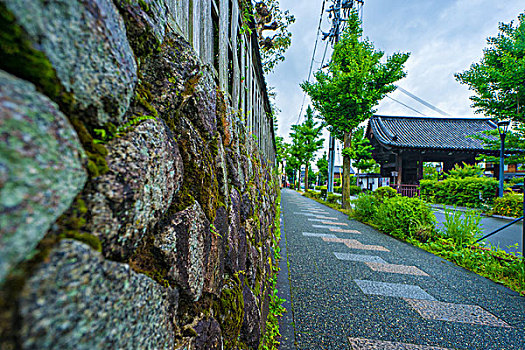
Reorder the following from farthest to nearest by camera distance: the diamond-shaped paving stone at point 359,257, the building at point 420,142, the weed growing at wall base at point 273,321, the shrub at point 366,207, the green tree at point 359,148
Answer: the building at point 420,142 < the green tree at point 359,148 < the shrub at point 366,207 < the diamond-shaped paving stone at point 359,257 < the weed growing at wall base at point 273,321

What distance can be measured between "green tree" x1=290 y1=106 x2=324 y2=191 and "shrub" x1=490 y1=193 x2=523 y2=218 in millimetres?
15311

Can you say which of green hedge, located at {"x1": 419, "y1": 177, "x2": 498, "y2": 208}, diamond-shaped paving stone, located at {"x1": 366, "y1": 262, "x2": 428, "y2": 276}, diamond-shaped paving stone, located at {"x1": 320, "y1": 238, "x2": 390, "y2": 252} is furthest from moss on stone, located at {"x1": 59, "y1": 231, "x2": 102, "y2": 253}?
green hedge, located at {"x1": 419, "y1": 177, "x2": 498, "y2": 208}

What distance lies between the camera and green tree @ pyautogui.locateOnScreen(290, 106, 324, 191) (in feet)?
80.1

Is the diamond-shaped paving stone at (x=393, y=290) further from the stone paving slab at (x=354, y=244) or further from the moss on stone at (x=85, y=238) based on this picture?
the moss on stone at (x=85, y=238)

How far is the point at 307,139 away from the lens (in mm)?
25094

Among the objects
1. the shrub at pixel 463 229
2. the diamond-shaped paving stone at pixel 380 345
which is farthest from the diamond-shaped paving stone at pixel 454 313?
the shrub at pixel 463 229

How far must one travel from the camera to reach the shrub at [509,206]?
8742mm

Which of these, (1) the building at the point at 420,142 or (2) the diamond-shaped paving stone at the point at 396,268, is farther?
(1) the building at the point at 420,142

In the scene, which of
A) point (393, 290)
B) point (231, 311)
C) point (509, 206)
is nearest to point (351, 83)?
point (393, 290)

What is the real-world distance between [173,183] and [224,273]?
0.67 m

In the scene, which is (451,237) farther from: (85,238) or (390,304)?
(85,238)

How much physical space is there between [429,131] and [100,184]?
2281cm

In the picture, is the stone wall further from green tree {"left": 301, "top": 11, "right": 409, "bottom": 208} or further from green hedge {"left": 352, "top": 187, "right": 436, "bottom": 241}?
green tree {"left": 301, "top": 11, "right": 409, "bottom": 208}

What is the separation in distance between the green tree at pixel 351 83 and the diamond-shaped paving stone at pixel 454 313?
7193 millimetres
